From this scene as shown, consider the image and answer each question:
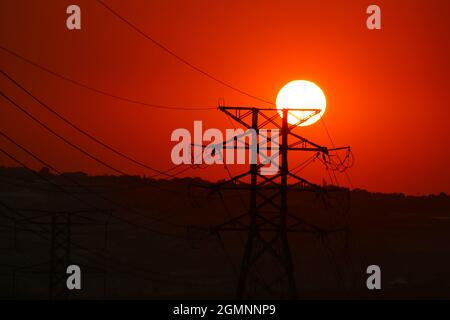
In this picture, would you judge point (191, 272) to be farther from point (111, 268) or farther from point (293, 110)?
point (293, 110)

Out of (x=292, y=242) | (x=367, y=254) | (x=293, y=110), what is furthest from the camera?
(x=292, y=242)

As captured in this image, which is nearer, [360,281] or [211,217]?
[360,281]

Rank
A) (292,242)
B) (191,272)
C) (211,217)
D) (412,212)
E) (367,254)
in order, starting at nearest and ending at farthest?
(191,272), (367,254), (292,242), (211,217), (412,212)

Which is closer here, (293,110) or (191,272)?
(293,110)

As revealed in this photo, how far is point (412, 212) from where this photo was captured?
633 ft

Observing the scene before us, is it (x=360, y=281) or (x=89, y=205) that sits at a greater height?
(x=89, y=205)

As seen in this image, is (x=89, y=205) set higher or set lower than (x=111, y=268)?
higher

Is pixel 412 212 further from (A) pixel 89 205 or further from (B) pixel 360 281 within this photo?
(B) pixel 360 281
